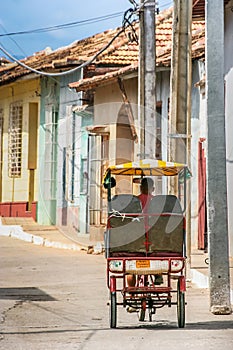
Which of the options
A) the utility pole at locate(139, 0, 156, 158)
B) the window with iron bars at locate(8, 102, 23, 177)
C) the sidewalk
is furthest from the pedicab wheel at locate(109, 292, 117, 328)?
the window with iron bars at locate(8, 102, 23, 177)

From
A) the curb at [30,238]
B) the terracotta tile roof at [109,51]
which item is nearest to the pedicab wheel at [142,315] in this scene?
the terracotta tile roof at [109,51]

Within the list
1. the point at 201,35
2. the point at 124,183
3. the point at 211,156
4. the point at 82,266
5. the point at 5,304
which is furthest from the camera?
the point at 124,183

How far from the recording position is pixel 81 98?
78.1 feet

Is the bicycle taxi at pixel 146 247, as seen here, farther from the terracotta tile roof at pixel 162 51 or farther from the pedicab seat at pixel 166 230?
the terracotta tile roof at pixel 162 51

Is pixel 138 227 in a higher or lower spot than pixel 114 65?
lower

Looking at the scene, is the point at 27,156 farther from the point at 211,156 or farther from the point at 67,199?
the point at 211,156

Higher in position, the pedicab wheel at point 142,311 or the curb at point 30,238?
the curb at point 30,238

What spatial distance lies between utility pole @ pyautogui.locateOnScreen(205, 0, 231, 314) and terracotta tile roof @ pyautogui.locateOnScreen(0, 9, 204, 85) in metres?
8.42

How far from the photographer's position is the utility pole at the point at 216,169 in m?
9.43

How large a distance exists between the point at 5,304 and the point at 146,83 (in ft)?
17.0

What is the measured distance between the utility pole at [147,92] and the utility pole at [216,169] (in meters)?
3.98

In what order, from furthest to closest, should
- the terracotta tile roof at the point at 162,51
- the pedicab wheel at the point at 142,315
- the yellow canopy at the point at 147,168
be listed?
1. the terracotta tile roof at the point at 162,51
2. the yellow canopy at the point at 147,168
3. the pedicab wheel at the point at 142,315

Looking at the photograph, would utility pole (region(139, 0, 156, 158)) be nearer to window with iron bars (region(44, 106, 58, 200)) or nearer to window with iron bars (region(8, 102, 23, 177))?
window with iron bars (region(44, 106, 58, 200))

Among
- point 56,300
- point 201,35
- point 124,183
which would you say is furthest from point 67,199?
point 56,300
